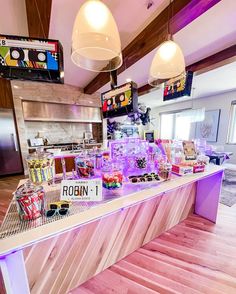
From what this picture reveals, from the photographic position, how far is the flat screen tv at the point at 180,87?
2.80 m

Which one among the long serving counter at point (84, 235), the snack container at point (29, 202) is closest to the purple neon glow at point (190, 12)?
the long serving counter at point (84, 235)

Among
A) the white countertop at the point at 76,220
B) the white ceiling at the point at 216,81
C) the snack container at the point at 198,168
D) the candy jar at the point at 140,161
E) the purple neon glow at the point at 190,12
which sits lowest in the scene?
the white countertop at the point at 76,220

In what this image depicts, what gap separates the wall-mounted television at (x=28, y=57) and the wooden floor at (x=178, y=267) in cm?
221

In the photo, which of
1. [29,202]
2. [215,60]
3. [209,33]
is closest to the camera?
[29,202]

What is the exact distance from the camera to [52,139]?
15.7ft

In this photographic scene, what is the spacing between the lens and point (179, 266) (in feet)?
4.52

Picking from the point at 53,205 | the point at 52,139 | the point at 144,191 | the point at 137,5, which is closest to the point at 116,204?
the point at 144,191

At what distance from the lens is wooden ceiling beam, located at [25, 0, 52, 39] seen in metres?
1.59

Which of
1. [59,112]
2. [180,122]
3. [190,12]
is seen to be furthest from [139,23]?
[180,122]

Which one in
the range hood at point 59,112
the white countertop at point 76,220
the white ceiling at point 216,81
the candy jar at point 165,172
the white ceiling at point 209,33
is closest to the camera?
the white countertop at point 76,220

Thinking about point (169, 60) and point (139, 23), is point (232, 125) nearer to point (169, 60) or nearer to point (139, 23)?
point (139, 23)

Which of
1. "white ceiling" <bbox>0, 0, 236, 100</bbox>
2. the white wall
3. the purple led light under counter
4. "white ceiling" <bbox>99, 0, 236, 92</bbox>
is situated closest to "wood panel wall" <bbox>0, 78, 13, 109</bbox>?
"white ceiling" <bbox>0, 0, 236, 100</bbox>

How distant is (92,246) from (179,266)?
889 mm

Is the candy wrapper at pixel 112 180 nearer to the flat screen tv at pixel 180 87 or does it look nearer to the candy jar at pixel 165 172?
the candy jar at pixel 165 172
